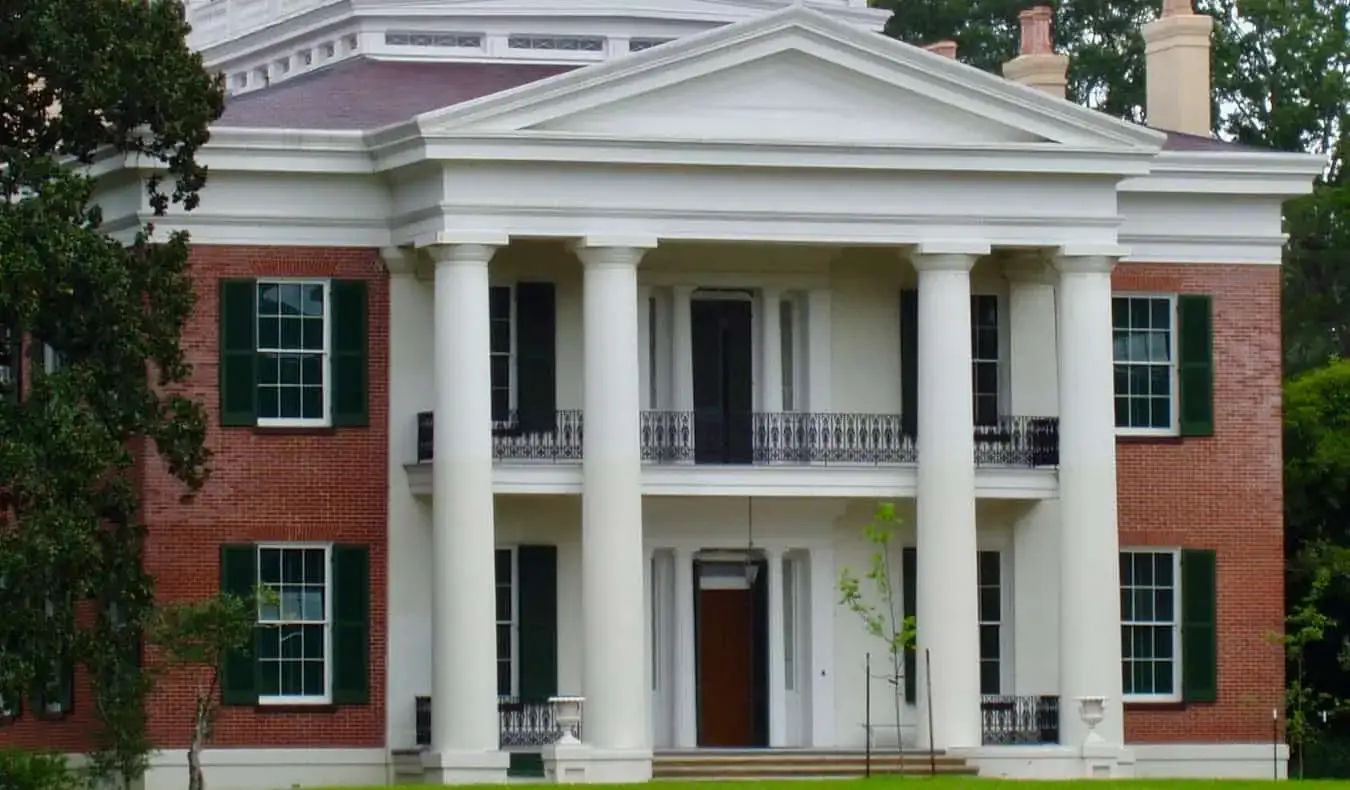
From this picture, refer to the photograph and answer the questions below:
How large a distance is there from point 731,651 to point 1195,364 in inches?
276

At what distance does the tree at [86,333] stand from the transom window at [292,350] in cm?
263

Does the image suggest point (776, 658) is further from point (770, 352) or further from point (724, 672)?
point (770, 352)

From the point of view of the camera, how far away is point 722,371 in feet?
172

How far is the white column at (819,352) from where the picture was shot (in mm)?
52219

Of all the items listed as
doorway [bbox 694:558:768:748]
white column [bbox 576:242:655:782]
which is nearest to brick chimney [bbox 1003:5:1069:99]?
doorway [bbox 694:558:768:748]

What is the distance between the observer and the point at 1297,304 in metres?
77.2

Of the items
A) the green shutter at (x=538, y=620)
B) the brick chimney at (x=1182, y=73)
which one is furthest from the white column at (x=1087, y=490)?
the brick chimney at (x=1182, y=73)

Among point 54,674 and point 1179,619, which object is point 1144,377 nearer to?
point 1179,619

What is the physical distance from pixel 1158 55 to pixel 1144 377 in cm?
717

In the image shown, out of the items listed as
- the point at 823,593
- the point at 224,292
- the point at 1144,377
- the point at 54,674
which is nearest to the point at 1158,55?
the point at 1144,377

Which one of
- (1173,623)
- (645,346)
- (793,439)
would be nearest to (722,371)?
(645,346)

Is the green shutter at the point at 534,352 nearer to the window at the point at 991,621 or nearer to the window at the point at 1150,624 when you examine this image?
the window at the point at 991,621

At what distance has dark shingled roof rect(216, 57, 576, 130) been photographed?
5119 cm

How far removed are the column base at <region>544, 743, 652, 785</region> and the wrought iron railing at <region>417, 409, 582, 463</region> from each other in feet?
12.8
